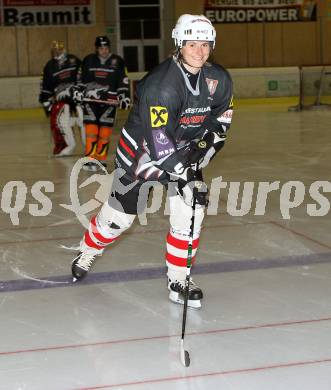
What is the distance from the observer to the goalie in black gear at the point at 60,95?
9.43 m

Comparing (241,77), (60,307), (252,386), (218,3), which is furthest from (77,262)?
(218,3)

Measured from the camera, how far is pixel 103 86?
852cm

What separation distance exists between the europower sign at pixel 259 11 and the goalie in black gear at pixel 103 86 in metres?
12.0

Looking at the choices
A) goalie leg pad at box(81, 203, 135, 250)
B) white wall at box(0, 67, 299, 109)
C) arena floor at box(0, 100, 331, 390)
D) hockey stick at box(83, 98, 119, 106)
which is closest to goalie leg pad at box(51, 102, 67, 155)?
hockey stick at box(83, 98, 119, 106)

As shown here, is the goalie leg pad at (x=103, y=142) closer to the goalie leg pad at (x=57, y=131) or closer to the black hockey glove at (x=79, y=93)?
the black hockey glove at (x=79, y=93)

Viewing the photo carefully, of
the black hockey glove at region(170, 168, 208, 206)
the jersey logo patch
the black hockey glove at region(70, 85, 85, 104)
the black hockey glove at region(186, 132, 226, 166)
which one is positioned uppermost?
the jersey logo patch

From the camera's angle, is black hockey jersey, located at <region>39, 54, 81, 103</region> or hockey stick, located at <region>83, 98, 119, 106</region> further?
black hockey jersey, located at <region>39, 54, 81, 103</region>

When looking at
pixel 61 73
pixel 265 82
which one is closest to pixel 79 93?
pixel 61 73

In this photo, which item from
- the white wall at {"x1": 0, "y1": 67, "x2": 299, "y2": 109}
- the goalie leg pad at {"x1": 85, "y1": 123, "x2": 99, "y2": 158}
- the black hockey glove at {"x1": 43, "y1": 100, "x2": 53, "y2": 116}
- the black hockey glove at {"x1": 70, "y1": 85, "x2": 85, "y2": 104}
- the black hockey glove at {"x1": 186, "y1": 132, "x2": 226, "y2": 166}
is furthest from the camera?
the white wall at {"x1": 0, "y1": 67, "x2": 299, "y2": 109}

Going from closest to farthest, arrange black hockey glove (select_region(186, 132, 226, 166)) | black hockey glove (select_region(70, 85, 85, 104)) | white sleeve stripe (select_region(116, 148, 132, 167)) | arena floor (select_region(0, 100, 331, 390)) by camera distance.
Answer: arena floor (select_region(0, 100, 331, 390)), black hockey glove (select_region(186, 132, 226, 166)), white sleeve stripe (select_region(116, 148, 132, 167)), black hockey glove (select_region(70, 85, 85, 104))

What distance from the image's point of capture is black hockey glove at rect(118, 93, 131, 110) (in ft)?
27.4

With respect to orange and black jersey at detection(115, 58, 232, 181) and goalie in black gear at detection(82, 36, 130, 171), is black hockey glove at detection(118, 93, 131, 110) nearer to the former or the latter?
goalie in black gear at detection(82, 36, 130, 171)

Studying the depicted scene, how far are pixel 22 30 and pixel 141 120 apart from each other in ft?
52.0

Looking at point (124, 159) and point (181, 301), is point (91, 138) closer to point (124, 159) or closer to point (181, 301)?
point (124, 159)
